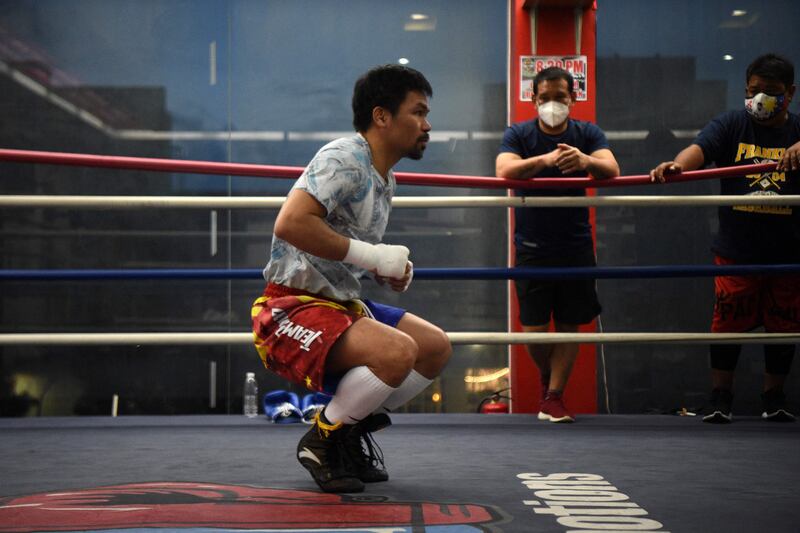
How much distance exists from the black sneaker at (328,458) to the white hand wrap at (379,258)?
0.33 meters

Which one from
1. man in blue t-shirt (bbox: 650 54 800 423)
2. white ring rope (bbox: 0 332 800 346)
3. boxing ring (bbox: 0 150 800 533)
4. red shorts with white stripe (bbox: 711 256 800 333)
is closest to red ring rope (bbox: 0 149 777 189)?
boxing ring (bbox: 0 150 800 533)

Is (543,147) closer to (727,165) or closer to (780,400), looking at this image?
(727,165)

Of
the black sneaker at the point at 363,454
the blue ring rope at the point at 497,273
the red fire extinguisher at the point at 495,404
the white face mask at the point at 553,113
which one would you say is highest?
the white face mask at the point at 553,113

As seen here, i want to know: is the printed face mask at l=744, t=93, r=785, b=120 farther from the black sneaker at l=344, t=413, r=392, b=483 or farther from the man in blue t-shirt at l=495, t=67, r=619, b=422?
the black sneaker at l=344, t=413, r=392, b=483

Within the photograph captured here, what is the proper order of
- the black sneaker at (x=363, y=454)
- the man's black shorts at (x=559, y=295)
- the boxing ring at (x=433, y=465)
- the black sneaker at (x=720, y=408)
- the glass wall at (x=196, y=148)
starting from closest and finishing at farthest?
the boxing ring at (x=433, y=465), the black sneaker at (x=363, y=454), the black sneaker at (x=720, y=408), the man's black shorts at (x=559, y=295), the glass wall at (x=196, y=148)

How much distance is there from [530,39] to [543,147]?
0.76 meters

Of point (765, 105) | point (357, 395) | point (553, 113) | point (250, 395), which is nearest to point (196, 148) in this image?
point (250, 395)

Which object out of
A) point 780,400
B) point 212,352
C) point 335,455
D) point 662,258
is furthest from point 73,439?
point 662,258

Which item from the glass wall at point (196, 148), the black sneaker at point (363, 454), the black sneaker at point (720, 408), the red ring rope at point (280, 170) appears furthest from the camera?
the glass wall at point (196, 148)

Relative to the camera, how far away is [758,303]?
121 inches

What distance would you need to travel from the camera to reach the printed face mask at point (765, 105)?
9.77 ft

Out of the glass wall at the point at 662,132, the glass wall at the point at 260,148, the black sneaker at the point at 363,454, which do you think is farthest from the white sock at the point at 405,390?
the glass wall at the point at 662,132

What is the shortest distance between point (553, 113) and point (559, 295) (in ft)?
2.07

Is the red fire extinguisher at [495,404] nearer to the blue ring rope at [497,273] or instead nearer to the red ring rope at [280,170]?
the blue ring rope at [497,273]
